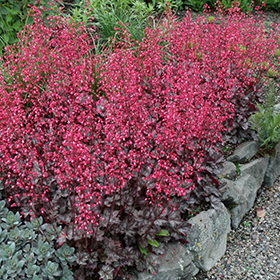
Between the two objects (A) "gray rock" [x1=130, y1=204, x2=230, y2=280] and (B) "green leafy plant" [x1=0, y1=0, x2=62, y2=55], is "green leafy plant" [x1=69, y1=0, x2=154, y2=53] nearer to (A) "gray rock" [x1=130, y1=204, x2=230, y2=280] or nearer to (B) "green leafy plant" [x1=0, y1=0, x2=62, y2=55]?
(B) "green leafy plant" [x1=0, y1=0, x2=62, y2=55]

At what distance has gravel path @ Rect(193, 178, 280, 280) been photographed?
373cm

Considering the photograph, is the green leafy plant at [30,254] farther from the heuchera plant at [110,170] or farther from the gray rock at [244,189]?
the gray rock at [244,189]

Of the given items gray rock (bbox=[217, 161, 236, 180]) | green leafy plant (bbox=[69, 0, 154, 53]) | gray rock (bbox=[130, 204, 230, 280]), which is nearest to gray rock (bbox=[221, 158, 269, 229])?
gray rock (bbox=[217, 161, 236, 180])

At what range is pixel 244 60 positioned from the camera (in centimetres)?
519

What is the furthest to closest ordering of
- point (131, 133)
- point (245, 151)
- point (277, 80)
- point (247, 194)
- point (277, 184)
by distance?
point (277, 80) → point (277, 184) → point (245, 151) → point (247, 194) → point (131, 133)

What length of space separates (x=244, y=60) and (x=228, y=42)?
0.53 m

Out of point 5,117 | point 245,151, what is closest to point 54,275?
point 5,117

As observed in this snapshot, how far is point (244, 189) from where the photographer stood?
14.2 feet

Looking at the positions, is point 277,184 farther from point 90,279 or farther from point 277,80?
point 90,279

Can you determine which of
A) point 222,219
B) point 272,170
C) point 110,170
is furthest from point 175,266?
point 272,170

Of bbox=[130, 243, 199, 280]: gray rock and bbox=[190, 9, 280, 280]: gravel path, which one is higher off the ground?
bbox=[130, 243, 199, 280]: gray rock

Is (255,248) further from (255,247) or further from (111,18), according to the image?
(111,18)

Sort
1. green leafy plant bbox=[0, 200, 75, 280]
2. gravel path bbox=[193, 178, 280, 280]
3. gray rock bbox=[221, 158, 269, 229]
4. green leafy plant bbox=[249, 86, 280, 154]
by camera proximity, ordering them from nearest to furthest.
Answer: green leafy plant bbox=[0, 200, 75, 280] → gravel path bbox=[193, 178, 280, 280] → gray rock bbox=[221, 158, 269, 229] → green leafy plant bbox=[249, 86, 280, 154]

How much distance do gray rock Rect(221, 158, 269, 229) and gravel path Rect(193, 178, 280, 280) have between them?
17 centimetres
